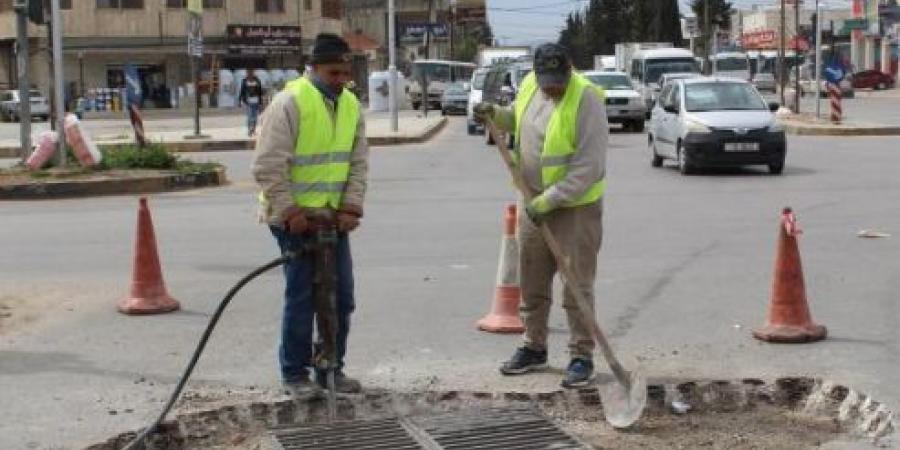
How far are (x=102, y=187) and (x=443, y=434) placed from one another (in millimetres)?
12944

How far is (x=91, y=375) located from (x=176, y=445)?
55.6 inches

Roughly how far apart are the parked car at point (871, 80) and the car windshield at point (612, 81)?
4576 centimetres

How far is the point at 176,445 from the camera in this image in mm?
5453

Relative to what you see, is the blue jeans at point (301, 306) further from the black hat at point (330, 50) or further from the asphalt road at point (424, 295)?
the black hat at point (330, 50)

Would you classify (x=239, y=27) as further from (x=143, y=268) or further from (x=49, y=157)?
(x=143, y=268)

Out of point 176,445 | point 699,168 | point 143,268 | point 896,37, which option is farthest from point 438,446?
point 896,37

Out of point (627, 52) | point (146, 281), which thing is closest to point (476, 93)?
point (627, 52)

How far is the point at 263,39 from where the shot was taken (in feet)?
205

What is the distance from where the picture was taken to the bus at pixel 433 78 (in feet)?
193

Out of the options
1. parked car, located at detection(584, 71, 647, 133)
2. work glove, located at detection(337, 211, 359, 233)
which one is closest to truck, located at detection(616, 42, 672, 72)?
parked car, located at detection(584, 71, 647, 133)

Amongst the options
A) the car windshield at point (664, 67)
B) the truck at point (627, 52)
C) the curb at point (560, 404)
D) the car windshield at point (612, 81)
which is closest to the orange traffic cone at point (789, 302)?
the curb at point (560, 404)

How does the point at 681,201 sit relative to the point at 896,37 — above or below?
below

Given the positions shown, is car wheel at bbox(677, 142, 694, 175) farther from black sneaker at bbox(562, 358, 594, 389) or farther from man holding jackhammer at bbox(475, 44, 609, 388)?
black sneaker at bbox(562, 358, 594, 389)

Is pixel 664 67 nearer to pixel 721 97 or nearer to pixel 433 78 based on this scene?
pixel 433 78
